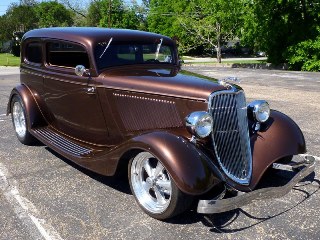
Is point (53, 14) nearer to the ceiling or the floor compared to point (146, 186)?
nearer to the ceiling

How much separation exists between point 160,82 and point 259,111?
3.69 feet

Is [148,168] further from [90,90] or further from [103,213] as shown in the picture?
[90,90]

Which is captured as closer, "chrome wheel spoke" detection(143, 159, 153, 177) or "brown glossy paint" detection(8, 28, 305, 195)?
"brown glossy paint" detection(8, 28, 305, 195)

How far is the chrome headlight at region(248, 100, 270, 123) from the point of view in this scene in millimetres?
4043

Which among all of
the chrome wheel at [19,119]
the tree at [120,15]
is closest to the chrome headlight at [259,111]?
the chrome wheel at [19,119]

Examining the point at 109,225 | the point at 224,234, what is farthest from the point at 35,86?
the point at 224,234

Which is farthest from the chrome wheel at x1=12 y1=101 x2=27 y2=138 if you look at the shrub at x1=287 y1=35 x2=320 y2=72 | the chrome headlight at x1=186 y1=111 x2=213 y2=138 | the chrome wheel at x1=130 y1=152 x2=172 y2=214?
the shrub at x1=287 y1=35 x2=320 y2=72

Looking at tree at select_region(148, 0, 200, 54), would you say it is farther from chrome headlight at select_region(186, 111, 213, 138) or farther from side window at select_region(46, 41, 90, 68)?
chrome headlight at select_region(186, 111, 213, 138)

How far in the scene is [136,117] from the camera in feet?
13.2

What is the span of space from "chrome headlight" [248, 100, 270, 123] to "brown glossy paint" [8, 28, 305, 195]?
13 cm

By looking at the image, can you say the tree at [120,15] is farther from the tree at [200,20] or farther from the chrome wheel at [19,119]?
the chrome wheel at [19,119]

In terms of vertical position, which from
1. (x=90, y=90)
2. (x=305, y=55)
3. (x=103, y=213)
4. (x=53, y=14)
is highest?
(x=53, y=14)

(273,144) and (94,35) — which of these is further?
(94,35)

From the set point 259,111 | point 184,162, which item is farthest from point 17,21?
point 184,162
